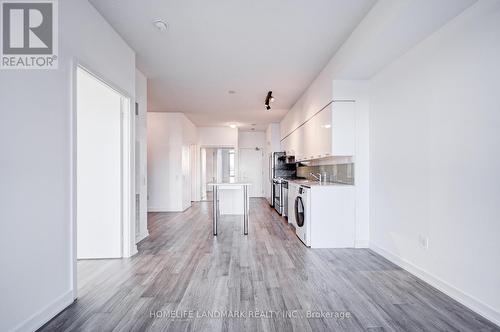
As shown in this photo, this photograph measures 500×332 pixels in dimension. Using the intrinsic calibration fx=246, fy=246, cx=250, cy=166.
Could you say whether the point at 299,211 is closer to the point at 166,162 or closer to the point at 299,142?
the point at 299,142

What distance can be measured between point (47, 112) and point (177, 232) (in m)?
3.22

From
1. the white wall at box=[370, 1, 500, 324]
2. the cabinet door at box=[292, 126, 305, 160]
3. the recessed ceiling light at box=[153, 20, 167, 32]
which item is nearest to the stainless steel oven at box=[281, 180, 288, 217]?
the cabinet door at box=[292, 126, 305, 160]

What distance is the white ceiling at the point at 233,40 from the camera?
2502 millimetres

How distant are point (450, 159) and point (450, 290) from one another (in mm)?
1224

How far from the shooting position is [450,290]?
7.54 ft

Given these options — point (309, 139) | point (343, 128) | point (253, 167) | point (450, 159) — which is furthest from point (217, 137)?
point (450, 159)

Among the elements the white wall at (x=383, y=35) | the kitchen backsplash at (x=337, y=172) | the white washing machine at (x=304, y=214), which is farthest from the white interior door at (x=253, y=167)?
the white wall at (x=383, y=35)

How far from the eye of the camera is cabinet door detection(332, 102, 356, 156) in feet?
12.5

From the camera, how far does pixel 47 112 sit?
1.94 meters

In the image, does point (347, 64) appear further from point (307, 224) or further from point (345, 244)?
point (345, 244)

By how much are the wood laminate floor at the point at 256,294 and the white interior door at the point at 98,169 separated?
14.8 inches

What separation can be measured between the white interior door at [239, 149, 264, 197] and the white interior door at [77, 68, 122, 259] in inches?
287

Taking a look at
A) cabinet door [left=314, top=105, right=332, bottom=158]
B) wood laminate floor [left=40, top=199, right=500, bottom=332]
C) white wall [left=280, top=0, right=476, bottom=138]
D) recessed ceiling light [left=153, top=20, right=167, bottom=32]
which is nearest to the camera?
wood laminate floor [left=40, top=199, right=500, bottom=332]

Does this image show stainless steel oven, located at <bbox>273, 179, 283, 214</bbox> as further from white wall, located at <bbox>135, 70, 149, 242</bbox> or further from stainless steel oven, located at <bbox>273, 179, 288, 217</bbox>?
white wall, located at <bbox>135, 70, 149, 242</bbox>
